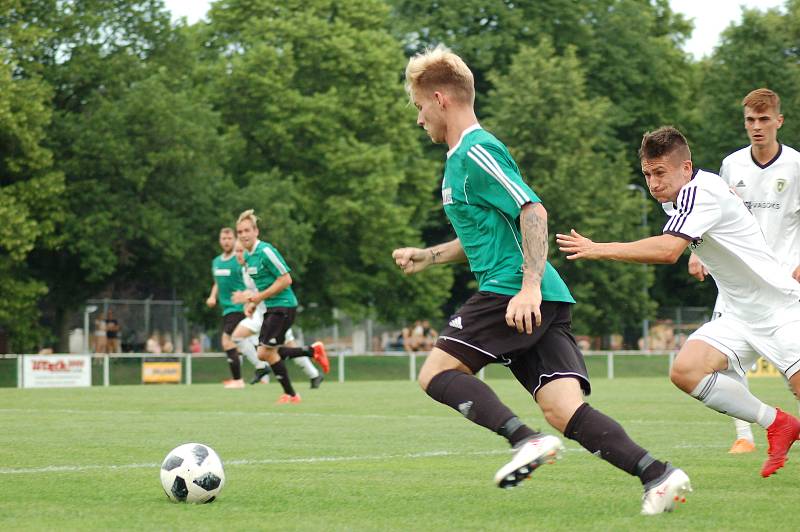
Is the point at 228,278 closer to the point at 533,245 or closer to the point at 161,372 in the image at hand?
the point at 161,372

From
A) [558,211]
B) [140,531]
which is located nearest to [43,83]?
[558,211]

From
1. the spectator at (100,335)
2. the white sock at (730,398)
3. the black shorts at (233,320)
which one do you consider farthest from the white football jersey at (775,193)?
the spectator at (100,335)

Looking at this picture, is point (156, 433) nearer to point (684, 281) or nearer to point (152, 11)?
point (152, 11)

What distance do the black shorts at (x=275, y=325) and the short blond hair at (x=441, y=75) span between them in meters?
12.2

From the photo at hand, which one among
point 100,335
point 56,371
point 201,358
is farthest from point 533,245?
point 100,335

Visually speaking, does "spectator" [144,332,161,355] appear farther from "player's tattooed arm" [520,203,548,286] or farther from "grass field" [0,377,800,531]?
"player's tattooed arm" [520,203,548,286]

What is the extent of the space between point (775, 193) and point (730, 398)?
232cm

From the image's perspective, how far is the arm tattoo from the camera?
21.8ft

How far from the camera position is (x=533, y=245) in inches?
262

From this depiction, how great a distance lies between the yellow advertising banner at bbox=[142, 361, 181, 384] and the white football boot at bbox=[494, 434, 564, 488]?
2742cm

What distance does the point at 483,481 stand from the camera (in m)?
8.39

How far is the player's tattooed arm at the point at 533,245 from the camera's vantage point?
21.8ft

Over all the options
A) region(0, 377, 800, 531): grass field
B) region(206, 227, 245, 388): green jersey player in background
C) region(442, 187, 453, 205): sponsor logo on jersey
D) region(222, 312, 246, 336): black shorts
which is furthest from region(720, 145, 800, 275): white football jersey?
region(222, 312, 246, 336): black shorts

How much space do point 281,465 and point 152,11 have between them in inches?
1393
